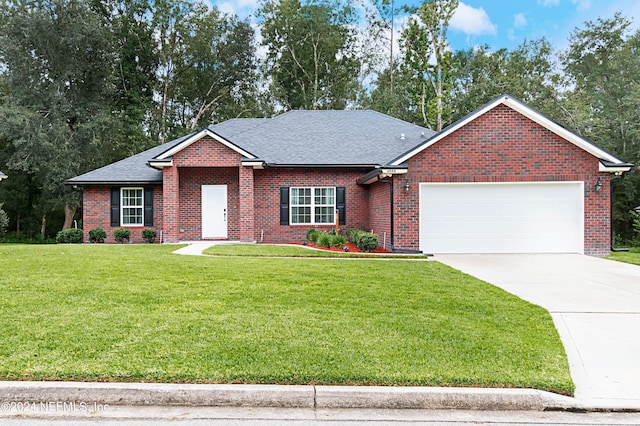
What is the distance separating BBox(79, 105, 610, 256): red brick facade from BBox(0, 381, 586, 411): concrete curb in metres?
10.3

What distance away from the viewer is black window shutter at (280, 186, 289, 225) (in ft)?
57.3

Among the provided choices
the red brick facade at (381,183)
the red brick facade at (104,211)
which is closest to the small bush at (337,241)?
the red brick facade at (381,183)

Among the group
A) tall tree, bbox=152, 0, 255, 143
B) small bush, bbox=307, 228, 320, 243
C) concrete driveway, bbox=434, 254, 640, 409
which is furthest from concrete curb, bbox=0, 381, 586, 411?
tall tree, bbox=152, 0, 255, 143

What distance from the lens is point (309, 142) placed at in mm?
19125

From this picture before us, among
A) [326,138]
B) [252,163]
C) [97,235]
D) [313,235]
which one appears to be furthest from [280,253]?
[97,235]

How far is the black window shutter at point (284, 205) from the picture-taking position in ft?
57.3

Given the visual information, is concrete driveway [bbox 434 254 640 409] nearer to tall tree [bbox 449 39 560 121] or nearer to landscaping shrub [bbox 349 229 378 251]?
landscaping shrub [bbox 349 229 378 251]

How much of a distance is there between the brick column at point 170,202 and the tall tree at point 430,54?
1896cm

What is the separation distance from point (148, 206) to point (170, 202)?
1.97 metres

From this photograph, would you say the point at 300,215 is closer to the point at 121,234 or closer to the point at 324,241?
the point at 324,241

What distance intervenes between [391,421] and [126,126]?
31.3m

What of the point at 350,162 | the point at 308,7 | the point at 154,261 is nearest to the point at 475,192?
the point at 350,162

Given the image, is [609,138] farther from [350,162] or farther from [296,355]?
[296,355]

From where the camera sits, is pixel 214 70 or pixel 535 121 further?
pixel 214 70
